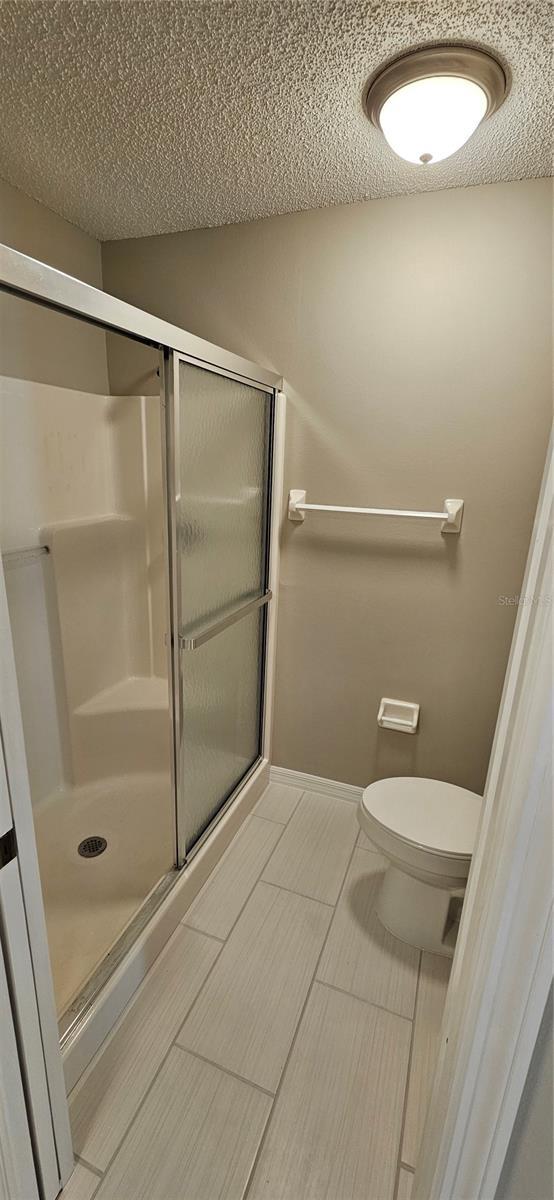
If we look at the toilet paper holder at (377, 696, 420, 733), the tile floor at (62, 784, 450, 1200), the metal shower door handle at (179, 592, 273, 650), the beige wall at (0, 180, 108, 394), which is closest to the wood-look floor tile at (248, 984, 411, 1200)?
the tile floor at (62, 784, 450, 1200)

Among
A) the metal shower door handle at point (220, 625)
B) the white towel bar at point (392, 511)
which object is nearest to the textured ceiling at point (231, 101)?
the white towel bar at point (392, 511)

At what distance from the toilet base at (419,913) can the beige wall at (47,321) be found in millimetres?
2053

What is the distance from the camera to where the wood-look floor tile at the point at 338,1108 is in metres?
1.05

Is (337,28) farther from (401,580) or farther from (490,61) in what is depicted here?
(401,580)

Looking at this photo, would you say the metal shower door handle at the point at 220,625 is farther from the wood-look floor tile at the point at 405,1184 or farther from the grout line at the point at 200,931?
the wood-look floor tile at the point at 405,1184

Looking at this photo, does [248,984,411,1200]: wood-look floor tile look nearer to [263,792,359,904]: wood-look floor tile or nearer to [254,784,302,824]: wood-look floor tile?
[263,792,359,904]: wood-look floor tile

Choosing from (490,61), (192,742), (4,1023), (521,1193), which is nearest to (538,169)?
(490,61)

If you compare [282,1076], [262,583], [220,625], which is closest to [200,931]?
[282,1076]

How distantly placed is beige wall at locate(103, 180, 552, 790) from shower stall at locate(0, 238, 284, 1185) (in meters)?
0.19

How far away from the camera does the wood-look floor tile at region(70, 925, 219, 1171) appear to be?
112 cm

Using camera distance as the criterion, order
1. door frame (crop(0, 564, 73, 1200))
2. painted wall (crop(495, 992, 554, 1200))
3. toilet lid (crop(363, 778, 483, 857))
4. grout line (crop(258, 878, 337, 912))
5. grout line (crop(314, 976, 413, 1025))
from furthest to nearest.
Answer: grout line (crop(258, 878, 337, 912))
toilet lid (crop(363, 778, 483, 857))
grout line (crop(314, 976, 413, 1025))
door frame (crop(0, 564, 73, 1200))
painted wall (crop(495, 992, 554, 1200))

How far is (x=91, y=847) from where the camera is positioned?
1.84m

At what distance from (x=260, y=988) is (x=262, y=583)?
132 centimetres

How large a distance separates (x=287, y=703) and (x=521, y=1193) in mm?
1674
